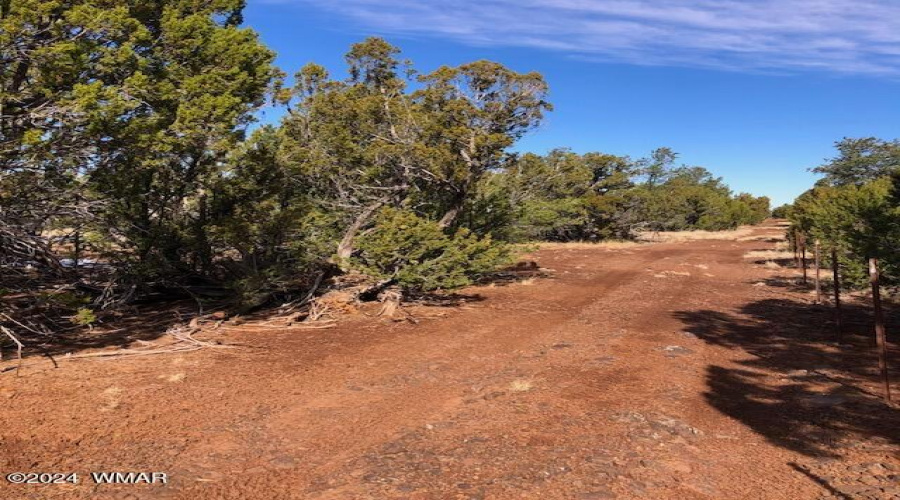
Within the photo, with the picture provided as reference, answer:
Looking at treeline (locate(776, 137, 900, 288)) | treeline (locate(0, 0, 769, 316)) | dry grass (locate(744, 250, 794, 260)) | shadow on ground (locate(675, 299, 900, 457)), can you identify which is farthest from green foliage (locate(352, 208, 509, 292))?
dry grass (locate(744, 250, 794, 260))

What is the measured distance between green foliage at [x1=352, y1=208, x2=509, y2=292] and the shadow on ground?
5.17 meters

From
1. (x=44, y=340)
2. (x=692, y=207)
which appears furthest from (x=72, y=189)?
(x=692, y=207)

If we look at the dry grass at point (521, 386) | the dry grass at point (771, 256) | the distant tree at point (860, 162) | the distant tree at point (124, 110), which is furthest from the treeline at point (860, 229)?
the distant tree at point (860, 162)

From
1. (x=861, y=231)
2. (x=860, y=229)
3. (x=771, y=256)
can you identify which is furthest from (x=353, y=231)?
(x=771, y=256)

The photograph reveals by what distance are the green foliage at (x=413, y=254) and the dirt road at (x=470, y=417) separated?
218 centimetres

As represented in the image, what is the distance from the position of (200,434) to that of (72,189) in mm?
5374

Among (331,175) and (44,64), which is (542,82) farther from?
(44,64)

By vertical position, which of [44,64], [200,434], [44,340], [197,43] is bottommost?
[200,434]

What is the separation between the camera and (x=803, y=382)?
7.38 meters

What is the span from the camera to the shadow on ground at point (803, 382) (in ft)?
18.2

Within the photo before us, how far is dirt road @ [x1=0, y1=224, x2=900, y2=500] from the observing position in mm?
4516

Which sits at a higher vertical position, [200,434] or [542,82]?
[542,82]

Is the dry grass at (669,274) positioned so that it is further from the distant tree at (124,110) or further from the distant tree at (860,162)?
the distant tree at (860,162)

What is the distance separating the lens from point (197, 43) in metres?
9.53
